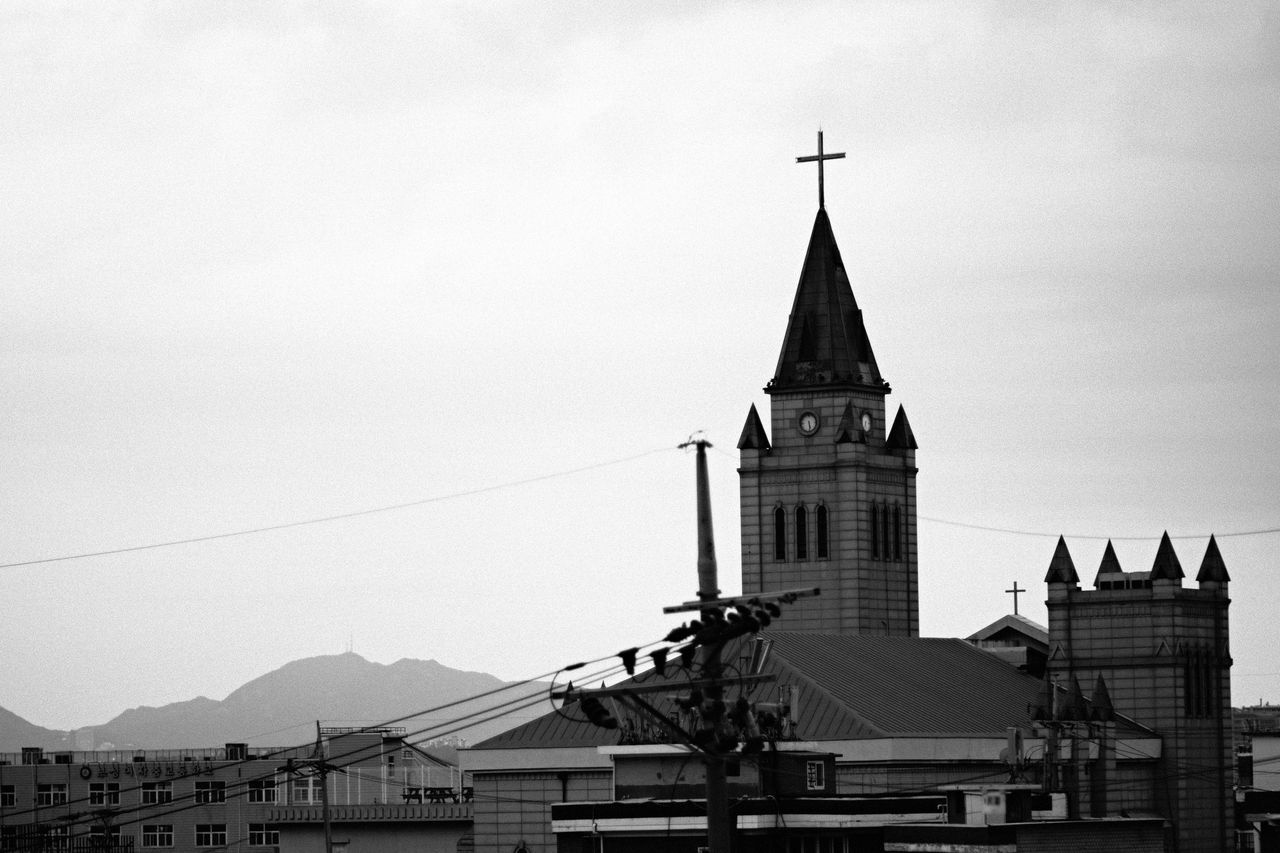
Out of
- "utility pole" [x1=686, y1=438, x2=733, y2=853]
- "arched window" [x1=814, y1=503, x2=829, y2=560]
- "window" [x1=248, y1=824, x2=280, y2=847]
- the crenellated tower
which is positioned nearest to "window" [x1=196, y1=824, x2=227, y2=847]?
"window" [x1=248, y1=824, x2=280, y2=847]

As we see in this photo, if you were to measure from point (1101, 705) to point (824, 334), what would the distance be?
24.7 m

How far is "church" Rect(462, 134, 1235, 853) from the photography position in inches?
3548

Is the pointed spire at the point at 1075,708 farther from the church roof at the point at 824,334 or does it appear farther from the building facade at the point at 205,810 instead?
the building facade at the point at 205,810

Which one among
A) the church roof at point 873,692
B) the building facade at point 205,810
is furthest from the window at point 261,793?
the church roof at point 873,692

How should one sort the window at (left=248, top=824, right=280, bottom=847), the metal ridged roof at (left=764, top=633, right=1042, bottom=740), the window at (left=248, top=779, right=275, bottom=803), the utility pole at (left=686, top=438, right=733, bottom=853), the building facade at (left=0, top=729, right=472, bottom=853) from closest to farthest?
the utility pole at (left=686, top=438, right=733, bottom=853)
the metal ridged roof at (left=764, top=633, right=1042, bottom=740)
the building facade at (left=0, top=729, right=472, bottom=853)
the window at (left=248, top=779, right=275, bottom=803)
the window at (left=248, top=824, right=280, bottom=847)

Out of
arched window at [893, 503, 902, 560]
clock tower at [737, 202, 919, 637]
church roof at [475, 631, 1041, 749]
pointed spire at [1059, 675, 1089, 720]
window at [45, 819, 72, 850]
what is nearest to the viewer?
church roof at [475, 631, 1041, 749]

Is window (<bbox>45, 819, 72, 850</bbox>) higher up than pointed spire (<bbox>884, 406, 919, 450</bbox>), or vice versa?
pointed spire (<bbox>884, 406, 919, 450</bbox>)

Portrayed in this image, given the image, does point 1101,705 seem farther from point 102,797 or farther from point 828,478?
point 102,797

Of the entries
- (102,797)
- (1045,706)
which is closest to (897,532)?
(1045,706)

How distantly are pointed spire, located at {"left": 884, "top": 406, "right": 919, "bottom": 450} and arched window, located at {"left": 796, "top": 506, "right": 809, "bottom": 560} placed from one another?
5760 mm

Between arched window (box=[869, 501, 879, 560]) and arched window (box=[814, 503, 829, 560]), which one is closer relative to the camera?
arched window (box=[814, 503, 829, 560])

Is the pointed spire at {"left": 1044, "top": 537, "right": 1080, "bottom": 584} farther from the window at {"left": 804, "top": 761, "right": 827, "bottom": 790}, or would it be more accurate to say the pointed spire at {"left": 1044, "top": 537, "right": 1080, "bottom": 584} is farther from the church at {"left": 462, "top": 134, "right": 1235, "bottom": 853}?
the window at {"left": 804, "top": 761, "right": 827, "bottom": 790}

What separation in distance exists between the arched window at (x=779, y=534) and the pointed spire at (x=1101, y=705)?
18079 millimetres

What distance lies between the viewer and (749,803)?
3492 inches
